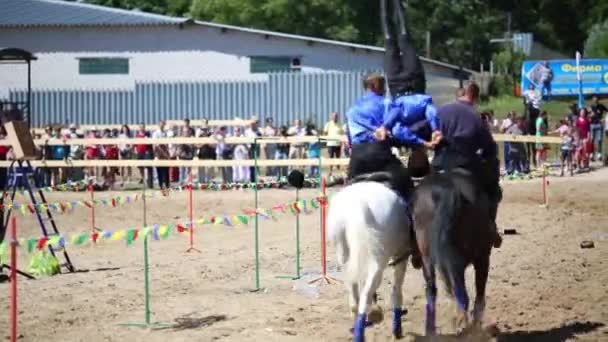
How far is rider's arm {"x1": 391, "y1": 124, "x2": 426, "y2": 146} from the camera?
10.3 meters

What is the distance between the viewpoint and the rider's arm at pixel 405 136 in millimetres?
10320

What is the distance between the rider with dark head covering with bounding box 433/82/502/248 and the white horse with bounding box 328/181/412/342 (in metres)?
0.77

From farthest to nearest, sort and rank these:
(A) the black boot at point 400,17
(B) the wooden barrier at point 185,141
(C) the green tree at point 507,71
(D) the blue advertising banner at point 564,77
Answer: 1. (C) the green tree at point 507,71
2. (D) the blue advertising banner at point 564,77
3. (B) the wooden barrier at point 185,141
4. (A) the black boot at point 400,17

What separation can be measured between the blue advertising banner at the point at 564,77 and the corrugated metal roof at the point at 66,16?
11.9 meters

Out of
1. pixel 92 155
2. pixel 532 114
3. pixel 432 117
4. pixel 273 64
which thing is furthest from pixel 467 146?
pixel 273 64

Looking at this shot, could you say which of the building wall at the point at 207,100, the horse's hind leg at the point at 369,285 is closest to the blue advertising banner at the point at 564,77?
the building wall at the point at 207,100

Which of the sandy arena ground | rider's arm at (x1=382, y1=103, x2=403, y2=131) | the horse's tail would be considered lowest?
the sandy arena ground

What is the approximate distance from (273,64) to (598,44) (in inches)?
678

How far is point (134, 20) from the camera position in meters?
40.4

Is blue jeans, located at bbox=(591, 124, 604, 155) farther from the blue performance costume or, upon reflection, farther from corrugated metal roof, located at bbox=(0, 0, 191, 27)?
the blue performance costume

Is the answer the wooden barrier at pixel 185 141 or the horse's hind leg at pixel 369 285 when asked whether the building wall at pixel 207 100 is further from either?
the horse's hind leg at pixel 369 285

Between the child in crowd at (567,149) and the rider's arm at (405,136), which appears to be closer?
the rider's arm at (405,136)

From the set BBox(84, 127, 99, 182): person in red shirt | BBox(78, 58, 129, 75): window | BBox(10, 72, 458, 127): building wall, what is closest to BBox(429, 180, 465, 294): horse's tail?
BBox(84, 127, 99, 182): person in red shirt

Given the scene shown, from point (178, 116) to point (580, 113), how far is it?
→ 13.5 m
